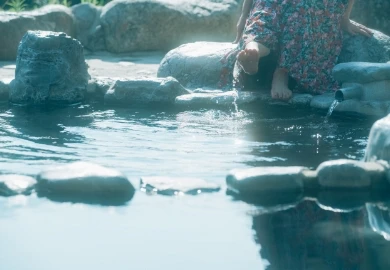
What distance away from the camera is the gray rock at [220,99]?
765cm

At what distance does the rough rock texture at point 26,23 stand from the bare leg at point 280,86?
4.04m

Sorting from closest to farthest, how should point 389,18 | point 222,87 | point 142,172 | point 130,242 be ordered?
1. point 130,242
2. point 142,172
3. point 222,87
4. point 389,18

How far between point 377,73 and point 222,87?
1668 millimetres

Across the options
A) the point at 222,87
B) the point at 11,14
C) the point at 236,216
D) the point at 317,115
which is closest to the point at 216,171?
the point at 236,216

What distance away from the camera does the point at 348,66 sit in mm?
7332

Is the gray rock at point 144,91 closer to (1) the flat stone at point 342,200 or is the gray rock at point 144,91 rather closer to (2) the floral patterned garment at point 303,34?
(2) the floral patterned garment at point 303,34

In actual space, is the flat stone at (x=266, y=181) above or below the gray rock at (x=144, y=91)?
above

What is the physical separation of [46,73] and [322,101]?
252 centimetres

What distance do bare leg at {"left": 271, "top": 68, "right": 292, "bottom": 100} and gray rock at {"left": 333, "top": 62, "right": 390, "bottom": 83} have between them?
43 cm

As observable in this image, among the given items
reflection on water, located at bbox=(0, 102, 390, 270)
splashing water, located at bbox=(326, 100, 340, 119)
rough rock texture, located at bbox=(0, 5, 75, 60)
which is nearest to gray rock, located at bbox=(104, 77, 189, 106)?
→ reflection on water, located at bbox=(0, 102, 390, 270)

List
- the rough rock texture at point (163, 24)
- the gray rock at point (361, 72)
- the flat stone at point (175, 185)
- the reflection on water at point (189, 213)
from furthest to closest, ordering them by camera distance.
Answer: the rough rock texture at point (163, 24) < the gray rock at point (361, 72) < the flat stone at point (175, 185) < the reflection on water at point (189, 213)

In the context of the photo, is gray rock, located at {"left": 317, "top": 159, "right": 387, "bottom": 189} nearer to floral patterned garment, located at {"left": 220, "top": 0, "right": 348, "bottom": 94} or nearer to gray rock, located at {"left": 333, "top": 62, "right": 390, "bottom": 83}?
gray rock, located at {"left": 333, "top": 62, "right": 390, "bottom": 83}

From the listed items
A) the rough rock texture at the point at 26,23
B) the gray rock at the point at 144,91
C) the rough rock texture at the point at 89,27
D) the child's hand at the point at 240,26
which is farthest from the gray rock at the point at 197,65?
the rough rock texture at the point at 89,27

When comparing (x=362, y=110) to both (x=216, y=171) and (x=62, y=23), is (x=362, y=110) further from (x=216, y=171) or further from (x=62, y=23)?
(x=62, y=23)
